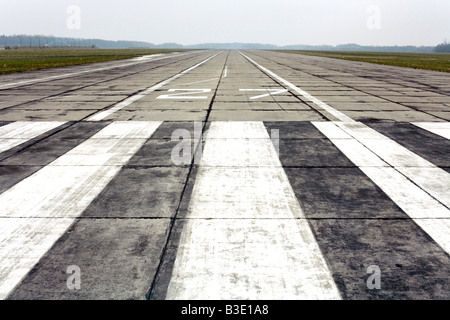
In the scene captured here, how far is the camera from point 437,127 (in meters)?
8.98

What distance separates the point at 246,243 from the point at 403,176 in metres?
3.13

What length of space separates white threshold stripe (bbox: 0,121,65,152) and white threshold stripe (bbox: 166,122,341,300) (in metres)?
4.10

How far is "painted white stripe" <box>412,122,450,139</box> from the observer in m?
8.38

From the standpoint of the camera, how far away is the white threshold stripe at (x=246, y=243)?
2.99 m

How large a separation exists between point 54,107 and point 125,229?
8878mm

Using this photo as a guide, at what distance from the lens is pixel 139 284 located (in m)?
3.04

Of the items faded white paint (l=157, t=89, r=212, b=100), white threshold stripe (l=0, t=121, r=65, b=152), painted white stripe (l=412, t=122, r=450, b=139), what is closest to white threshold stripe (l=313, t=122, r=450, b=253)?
painted white stripe (l=412, t=122, r=450, b=139)

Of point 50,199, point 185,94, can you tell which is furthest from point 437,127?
point 185,94

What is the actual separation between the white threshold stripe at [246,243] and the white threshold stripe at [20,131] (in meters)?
4.10

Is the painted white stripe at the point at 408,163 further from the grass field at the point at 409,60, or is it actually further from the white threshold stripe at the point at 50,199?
the grass field at the point at 409,60

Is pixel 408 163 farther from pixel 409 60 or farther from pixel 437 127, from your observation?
pixel 409 60

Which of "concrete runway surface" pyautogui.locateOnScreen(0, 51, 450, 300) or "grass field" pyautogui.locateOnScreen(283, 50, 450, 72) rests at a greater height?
"grass field" pyautogui.locateOnScreen(283, 50, 450, 72)

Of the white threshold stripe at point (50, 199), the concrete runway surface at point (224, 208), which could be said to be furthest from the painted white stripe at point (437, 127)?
the white threshold stripe at point (50, 199)

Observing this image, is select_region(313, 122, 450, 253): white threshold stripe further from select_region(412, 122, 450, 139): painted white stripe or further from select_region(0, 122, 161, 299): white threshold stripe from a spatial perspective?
select_region(0, 122, 161, 299): white threshold stripe
